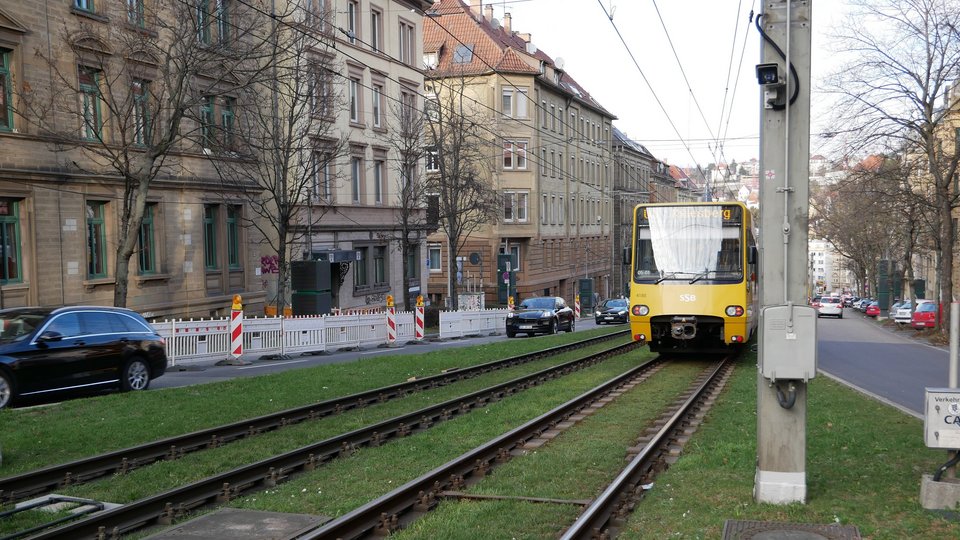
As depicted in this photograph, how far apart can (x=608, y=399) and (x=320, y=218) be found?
2173cm

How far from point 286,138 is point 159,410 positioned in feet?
48.9

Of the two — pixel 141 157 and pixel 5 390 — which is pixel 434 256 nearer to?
pixel 141 157

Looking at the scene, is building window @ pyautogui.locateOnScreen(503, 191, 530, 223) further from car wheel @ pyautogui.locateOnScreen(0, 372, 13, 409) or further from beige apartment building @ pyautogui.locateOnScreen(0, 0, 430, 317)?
car wheel @ pyautogui.locateOnScreen(0, 372, 13, 409)

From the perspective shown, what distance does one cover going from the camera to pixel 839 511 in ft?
23.2

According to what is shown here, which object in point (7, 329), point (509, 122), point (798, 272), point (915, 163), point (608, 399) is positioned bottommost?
point (608, 399)

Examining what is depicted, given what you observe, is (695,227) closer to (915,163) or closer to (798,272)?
(798,272)

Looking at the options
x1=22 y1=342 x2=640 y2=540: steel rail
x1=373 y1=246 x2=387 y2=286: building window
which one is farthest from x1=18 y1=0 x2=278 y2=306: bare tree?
x1=373 y1=246 x2=387 y2=286: building window

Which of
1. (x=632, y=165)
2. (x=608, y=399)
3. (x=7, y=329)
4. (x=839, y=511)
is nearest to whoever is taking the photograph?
(x=839, y=511)

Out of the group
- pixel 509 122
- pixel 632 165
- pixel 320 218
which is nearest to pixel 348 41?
pixel 320 218

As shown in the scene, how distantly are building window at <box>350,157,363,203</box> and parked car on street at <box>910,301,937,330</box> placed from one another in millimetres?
26727

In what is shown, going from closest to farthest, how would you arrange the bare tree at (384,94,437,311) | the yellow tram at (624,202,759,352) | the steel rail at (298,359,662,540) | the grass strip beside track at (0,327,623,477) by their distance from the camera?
the steel rail at (298,359,662,540) < the grass strip beside track at (0,327,623,477) < the yellow tram at (624,202,759,352) < the bare tree at (384,94,437,311)

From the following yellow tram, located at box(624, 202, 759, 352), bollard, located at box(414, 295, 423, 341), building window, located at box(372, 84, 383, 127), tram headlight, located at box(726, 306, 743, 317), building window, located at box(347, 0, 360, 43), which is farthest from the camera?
building window, located at box(372, 84, 383, 127)

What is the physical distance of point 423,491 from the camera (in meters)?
8.12

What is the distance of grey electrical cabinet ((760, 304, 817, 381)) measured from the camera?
23.7 ft
